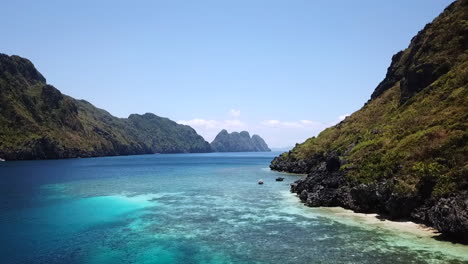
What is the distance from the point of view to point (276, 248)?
38000mm

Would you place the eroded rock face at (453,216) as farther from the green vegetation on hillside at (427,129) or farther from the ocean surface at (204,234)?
the green vegetation on hillside at (427,129)

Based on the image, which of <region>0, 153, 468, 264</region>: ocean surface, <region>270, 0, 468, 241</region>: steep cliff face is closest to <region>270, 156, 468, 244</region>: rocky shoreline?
<region>270, 0, 468, 241</region>: steep cliff face

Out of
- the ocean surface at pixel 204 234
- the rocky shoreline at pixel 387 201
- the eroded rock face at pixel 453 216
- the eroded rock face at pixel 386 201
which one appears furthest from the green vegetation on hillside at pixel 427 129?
the ocean surface at pixel 204 234

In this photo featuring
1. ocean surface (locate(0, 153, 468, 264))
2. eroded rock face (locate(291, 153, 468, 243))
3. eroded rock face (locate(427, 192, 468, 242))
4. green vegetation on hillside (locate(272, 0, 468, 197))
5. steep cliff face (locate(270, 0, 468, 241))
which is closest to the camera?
ocean surface (locate(0, 153, 468, 264))

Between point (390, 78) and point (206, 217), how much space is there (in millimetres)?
125589

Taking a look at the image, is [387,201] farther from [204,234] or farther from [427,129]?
[204,234]

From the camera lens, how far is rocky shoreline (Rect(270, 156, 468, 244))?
3759 cm

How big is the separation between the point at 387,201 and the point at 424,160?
8601 millimetres

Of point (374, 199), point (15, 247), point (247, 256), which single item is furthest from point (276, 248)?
point (15, 247)

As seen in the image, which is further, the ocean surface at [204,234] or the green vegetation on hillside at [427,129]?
→ the green vegetation on hillside at [427,129]

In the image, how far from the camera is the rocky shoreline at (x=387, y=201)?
37.6 m

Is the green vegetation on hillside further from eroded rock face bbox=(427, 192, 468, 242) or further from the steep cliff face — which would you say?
eroded rock face bbox=(427, 192, 468, 242)

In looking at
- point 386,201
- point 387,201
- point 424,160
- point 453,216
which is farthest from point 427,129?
point 453,216

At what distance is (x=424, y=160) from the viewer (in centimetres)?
5069
